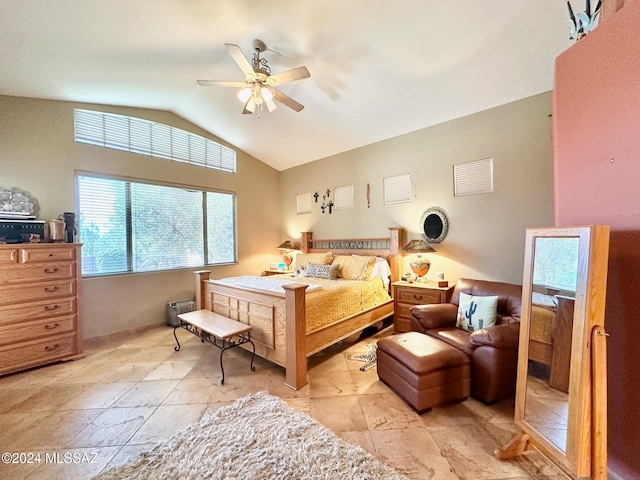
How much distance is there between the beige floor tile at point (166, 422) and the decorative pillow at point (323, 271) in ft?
7.32

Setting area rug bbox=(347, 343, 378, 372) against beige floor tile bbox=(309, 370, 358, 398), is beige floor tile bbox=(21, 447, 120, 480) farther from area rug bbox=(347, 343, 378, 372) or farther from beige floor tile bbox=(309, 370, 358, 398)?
area rug bbox=(347, 343, 378, 372)

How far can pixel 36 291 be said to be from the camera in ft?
9.29

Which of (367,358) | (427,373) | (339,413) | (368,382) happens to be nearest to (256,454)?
(339,413)

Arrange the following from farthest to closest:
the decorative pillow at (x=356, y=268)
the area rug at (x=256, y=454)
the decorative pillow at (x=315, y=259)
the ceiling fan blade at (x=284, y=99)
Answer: the decorative pillow at (x=315, y=259), the decorative pillow at (x=356, y=268), the ceiling fan blade at (x=284, y=99), the area rug at (x=256, y=454)

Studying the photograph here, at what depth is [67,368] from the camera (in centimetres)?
286

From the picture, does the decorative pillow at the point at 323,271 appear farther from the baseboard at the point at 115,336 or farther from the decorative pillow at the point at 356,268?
A: the baseboard at the point at 115,336

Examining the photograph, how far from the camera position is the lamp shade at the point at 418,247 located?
12.0ft

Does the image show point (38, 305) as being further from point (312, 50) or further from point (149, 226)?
point (312, 50)

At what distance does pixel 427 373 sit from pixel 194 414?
1903 mm

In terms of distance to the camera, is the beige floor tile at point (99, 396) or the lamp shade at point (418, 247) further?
the lamp shade at point (418, 247)

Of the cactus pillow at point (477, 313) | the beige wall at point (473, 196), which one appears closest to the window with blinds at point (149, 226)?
the beige wall at point (473, 196)

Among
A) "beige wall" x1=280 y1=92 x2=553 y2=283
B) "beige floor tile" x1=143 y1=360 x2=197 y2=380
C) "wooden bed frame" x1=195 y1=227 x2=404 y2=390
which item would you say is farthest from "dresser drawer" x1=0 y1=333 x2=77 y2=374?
"beige wall" x1=280 y1=92 x2=553 y2=283

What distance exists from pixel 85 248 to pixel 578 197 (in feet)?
17.4

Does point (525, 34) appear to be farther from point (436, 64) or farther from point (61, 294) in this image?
point (61, 294)
